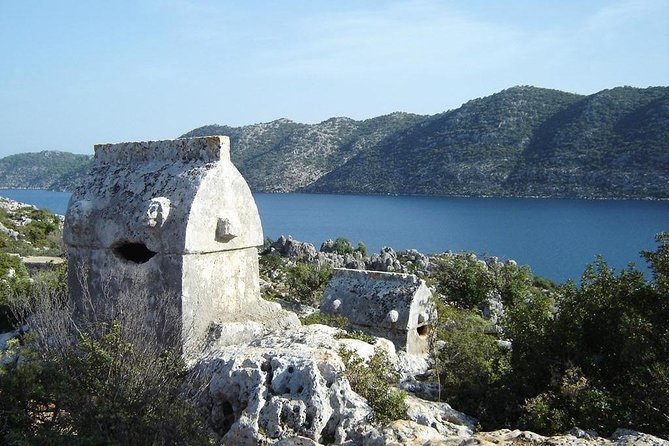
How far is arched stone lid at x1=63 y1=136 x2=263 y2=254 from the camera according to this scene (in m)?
8.12

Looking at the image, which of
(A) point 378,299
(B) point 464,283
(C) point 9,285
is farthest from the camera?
(B) point 464,283

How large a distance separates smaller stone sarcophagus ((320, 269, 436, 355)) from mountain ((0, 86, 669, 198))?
9489 centimetres

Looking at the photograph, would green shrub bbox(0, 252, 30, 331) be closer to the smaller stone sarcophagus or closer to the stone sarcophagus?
the stone sarcophagus

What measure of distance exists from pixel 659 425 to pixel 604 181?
108m

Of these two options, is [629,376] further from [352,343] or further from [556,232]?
[556,232]

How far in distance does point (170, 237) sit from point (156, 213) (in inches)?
13.6

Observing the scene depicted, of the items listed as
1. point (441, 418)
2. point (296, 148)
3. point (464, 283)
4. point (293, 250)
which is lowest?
point (293, 250)

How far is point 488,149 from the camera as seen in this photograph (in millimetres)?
122625

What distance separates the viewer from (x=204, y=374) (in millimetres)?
6938

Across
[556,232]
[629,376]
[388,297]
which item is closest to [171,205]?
[629,376]

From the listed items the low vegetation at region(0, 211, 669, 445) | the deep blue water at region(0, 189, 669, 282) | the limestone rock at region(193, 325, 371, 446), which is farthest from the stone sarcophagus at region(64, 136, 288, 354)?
the deep blue water at region(0, 189, 669, 282)

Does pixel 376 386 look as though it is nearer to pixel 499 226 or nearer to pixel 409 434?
pixel 409 434

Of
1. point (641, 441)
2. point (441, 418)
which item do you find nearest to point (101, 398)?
point (441, 418)

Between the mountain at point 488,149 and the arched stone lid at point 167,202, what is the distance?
102 metres
